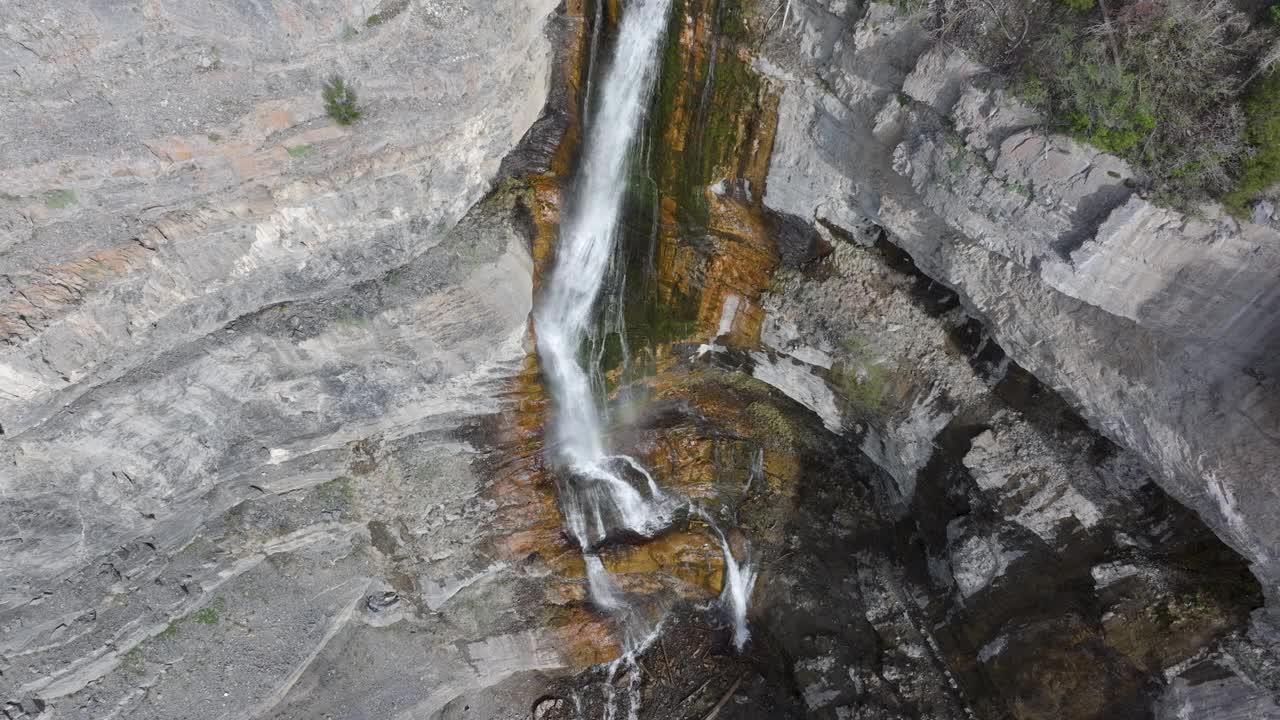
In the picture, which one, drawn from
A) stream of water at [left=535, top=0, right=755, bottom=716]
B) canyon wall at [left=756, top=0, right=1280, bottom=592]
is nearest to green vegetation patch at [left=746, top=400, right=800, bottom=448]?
stream of water at [left=535, top=0, right=755, bottom=716]

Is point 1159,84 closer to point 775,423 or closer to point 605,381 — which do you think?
point 775,423

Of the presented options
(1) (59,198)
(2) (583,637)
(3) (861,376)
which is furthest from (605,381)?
(1) (59,198)

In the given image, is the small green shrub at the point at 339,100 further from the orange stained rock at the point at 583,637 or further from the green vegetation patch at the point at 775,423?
the orange stained rock at the point at 583,637

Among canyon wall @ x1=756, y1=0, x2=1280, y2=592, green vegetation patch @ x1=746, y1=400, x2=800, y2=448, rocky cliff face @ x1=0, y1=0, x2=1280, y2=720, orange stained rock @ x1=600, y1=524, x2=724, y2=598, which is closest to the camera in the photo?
canyon wall @ x1=756, y1=0, x2=1280, y2=592

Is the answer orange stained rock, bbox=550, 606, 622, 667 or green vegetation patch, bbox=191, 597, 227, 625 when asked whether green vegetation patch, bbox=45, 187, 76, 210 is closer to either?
green vegetation patch, bbox=191, 597, 227, 625

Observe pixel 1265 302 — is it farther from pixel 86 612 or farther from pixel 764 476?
pixel 86 612
